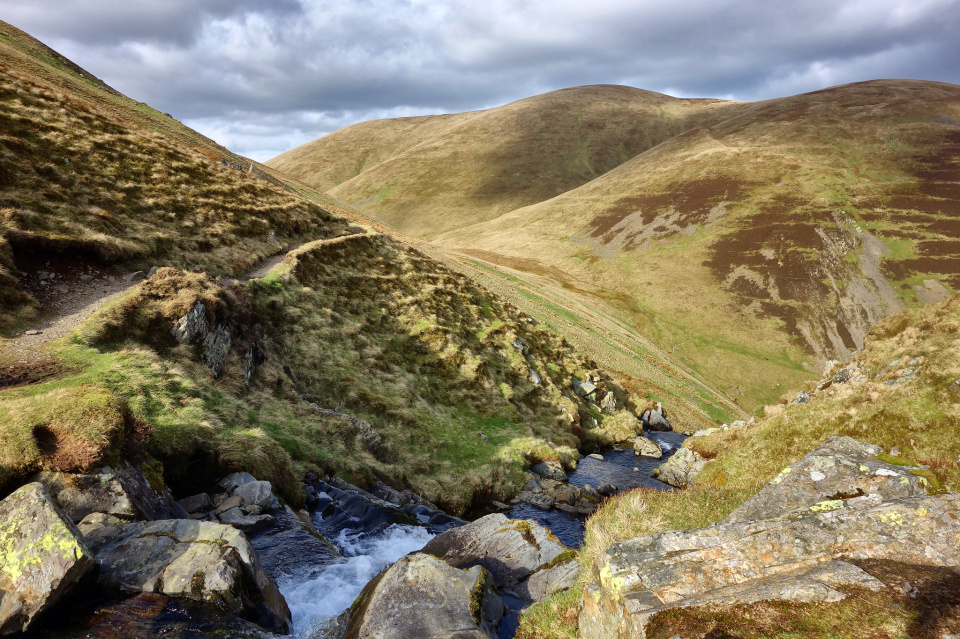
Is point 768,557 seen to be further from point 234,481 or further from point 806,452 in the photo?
point 234,481

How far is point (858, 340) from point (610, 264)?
55.4 metres

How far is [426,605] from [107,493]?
Result: 8.71m

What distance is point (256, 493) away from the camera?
16.5 m

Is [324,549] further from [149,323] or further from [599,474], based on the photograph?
[599,474]

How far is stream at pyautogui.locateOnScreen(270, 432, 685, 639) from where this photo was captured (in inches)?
512

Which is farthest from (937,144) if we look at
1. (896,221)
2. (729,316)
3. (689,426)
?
(689,426)

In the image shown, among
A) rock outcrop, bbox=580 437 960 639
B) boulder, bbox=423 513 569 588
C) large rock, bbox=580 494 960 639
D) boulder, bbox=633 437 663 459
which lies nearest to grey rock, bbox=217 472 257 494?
boulder, bbox=423 513 569 588

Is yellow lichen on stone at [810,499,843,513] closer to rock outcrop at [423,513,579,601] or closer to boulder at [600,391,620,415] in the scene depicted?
rock outcrop at [423,513,579,601]

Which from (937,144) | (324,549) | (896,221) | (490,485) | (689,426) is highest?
(937,144)

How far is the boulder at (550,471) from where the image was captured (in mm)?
31094

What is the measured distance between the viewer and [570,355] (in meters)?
53.9

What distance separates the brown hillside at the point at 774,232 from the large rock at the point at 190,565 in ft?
287

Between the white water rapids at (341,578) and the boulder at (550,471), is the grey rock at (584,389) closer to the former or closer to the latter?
the boulder at (550,471)

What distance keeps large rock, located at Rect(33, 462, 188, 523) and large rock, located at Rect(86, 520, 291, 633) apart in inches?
32.5
